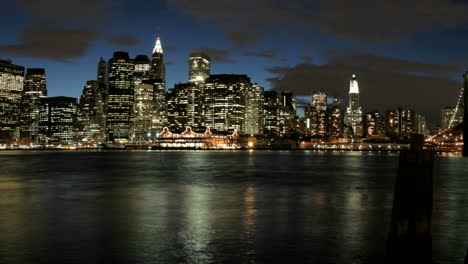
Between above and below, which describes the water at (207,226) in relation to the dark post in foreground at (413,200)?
below

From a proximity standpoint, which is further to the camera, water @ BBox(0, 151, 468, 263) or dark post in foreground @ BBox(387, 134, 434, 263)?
water @ BBox(0, 151, 468, 263)

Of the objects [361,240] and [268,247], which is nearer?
[268,247]

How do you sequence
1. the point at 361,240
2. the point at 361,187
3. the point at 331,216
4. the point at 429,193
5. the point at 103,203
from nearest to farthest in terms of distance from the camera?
the point at 429,193, the point at 361,240, the point at 331,216, the point at 103,203, the point at 361,187

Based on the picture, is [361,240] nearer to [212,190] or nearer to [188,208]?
[188,208]

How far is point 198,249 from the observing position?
723 inches

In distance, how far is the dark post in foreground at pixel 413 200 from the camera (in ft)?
43.0

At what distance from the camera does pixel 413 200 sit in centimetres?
1323

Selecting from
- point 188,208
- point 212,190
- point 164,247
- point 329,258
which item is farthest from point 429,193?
point 212,190

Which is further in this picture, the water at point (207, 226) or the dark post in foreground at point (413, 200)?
the water at point (207, 226)

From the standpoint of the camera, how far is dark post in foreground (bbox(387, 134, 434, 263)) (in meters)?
13.1

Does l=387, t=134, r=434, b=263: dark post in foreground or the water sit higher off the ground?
l=387, t=134, r=434, b=263: dark post in foreground

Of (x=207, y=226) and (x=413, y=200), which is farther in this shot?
(x=207, y=226)

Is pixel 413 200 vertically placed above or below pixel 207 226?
above

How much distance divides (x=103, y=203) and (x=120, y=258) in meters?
16.1
